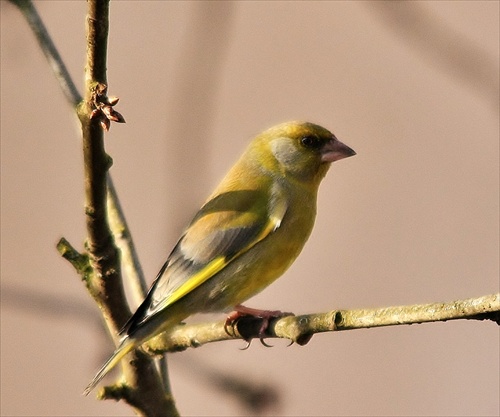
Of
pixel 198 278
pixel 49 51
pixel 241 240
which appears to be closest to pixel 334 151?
pixel 241 240

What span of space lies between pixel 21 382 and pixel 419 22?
3085 mm

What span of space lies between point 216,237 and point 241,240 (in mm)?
113

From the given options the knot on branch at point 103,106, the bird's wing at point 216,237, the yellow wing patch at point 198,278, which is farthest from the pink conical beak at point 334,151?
the knot on branch at point 103,106

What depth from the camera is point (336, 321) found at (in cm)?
238

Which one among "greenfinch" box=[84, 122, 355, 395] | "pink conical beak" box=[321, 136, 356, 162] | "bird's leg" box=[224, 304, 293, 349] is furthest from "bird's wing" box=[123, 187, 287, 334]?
"pink conical beak" box=[321, 136, 356, 162]

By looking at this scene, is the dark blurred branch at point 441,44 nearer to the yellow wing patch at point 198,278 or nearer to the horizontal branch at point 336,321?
the horizontal branch at point 336,321

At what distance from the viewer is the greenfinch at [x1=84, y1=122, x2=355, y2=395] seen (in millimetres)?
3742

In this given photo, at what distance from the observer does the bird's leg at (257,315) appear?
3.24m

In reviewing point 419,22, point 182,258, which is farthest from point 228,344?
point 419,22

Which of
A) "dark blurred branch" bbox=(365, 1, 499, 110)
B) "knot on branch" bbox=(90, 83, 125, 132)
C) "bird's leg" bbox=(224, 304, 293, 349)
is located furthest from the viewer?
"bird's leg" bbox=(224, 304, 293, 349)

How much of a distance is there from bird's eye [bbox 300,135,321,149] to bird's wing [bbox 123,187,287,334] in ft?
1.12

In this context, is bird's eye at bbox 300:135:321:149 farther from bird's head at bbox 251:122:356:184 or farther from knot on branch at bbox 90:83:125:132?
knot on branch at bbox 90:83:125:132

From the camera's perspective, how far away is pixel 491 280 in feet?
15.5

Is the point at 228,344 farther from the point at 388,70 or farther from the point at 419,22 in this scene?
the point at 419,22
